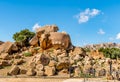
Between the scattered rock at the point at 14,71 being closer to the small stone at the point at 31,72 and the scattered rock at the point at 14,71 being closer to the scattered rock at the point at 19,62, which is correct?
the small stone at the point at 31,72

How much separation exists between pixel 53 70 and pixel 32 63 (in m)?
3.04

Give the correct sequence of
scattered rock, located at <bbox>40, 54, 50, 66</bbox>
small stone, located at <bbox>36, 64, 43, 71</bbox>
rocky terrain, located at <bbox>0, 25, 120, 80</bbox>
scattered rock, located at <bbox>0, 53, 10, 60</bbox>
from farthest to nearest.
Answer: scattered rock, located at <bbox>0, 53, 10, 60</bbox>
scattered rock, located at <bbox>40, 54, 50, 66</bbox>
small stone, located at <bbox>36, 64, 43, 71</bbox>
rocky terrain, located at <bbox>0, 25, 120, 80</bbox>

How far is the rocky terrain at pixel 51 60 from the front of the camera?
3061cm

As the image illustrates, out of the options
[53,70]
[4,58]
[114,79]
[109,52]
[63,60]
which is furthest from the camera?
[109,52]

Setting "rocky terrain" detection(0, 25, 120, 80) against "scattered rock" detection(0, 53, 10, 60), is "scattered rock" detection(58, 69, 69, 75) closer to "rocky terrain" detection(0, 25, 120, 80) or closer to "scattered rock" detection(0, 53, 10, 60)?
"rocky terrain" detection(0, 25, 120, 80)

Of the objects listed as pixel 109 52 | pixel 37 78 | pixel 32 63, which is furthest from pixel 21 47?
pixel 109 52

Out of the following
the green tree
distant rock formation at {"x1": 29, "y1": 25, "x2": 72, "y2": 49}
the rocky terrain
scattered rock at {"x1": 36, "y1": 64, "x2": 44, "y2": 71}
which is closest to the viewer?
the rocky terrain

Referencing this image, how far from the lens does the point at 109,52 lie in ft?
167

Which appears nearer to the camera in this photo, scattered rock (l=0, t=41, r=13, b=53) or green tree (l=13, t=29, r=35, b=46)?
scattered rock (l=0, t=41, r=13, b=53)

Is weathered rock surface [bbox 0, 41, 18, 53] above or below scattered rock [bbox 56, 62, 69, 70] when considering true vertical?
above

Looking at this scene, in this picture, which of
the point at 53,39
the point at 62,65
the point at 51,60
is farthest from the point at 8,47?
the point at 62,65

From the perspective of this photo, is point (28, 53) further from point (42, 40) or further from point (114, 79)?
point (114, 79)

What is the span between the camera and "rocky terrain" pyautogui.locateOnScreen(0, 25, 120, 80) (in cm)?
3061

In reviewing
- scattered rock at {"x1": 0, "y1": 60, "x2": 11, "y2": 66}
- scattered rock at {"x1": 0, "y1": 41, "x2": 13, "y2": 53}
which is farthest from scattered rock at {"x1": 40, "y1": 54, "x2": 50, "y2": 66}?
scattered rock at {"x1": 0, "y1": 41, "x2": 13, "y2": 53}
